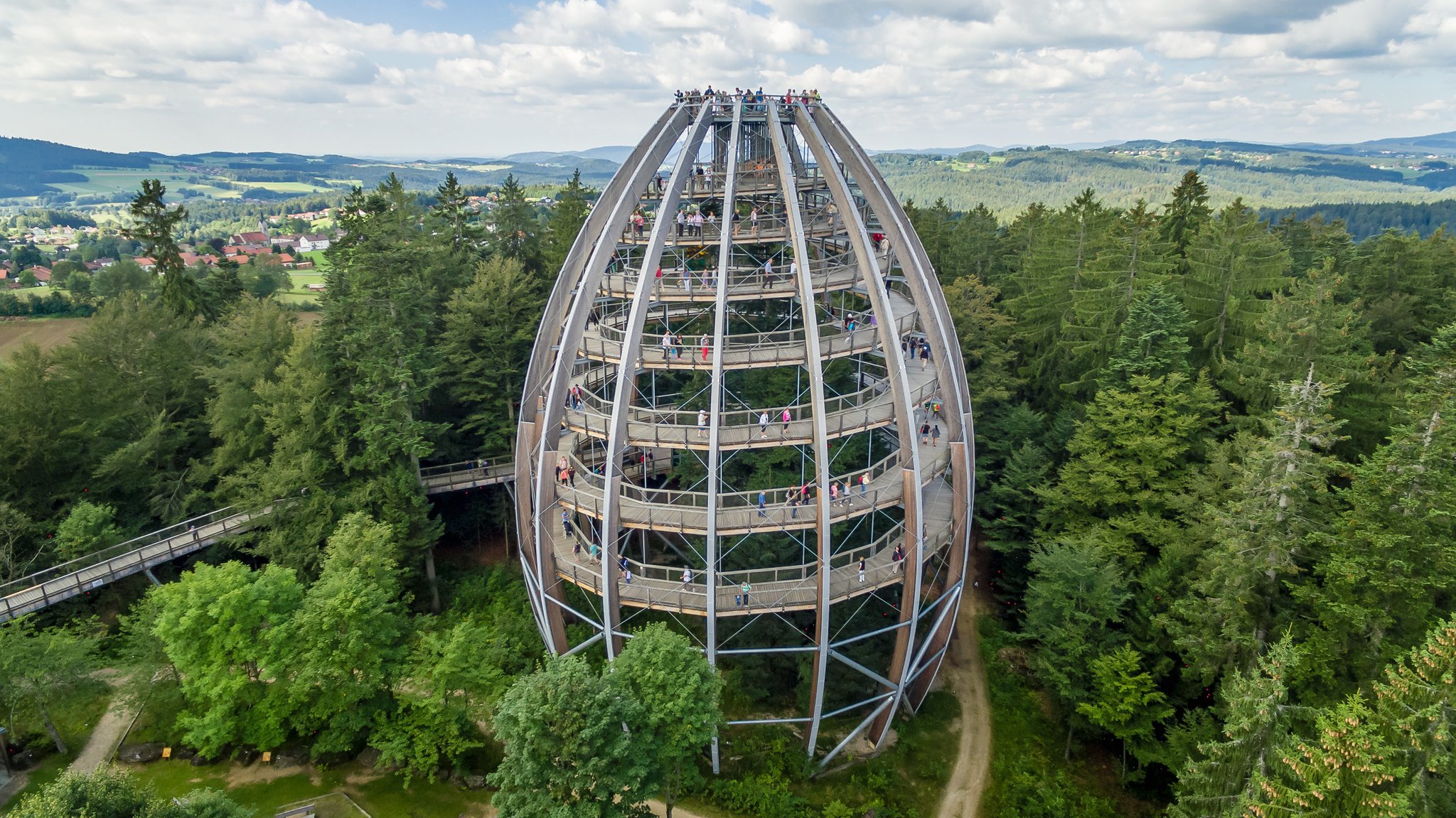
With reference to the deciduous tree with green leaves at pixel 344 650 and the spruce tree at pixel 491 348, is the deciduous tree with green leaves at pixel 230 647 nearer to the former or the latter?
the deciduous tree with green leaves at pixel 344 650

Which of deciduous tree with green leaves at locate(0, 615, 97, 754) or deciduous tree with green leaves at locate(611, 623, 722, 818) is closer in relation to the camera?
deciduous tree with green leaves at locate(611, 623, 722, 818)

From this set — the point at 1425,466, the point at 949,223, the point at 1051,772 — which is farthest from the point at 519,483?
the point at 949,223

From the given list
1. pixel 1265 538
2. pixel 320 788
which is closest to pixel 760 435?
pixel 1265 538

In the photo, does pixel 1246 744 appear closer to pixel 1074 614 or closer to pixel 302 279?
pixel 1074 614

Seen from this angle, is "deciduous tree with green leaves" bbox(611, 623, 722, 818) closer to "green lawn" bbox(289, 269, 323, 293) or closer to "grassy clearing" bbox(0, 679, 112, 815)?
"grassy clearing" bbox(0, 679, 112, 815)

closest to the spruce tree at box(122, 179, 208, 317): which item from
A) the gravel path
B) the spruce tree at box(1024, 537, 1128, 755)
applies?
the gravel path

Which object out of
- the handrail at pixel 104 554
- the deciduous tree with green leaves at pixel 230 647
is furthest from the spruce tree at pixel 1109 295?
the handrail at pixel 104 554

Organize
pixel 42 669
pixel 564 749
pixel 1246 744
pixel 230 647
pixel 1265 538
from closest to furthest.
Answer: pixel 564 749, pixel 1246 744, pixel 1265 538, pixel 42 669, pixel 230 647
